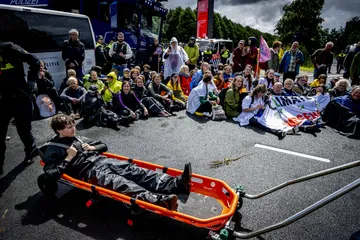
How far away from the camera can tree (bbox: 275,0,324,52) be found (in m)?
35.9

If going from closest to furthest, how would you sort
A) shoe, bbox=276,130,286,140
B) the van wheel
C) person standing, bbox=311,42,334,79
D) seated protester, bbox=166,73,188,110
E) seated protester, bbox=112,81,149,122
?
the van wheel < shoe, bbox=276,130,286,140 < seated protester, bbox=112,81,149,122 < seated protester, bbox=166,73,188,110 < person standing, bbox=311,42,334,79

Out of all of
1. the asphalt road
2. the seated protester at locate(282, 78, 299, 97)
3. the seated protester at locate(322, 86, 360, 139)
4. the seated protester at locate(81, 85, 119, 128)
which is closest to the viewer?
the asphalt road

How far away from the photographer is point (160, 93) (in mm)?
7676

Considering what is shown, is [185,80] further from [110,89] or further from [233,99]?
[110,89]

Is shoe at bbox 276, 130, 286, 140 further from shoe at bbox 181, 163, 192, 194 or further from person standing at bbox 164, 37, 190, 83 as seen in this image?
person standing at bbox 164, 37, 190, 83

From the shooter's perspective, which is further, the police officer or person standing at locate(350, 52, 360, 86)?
person standing at locate(350, 52, 360, 86)

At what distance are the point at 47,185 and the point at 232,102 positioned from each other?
17.2 ft

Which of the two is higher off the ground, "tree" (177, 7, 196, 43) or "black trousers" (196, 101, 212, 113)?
"tree" (177, 7, 196, 43)

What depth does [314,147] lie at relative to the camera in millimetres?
5051

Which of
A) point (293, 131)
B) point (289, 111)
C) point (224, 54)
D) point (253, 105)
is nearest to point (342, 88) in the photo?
point (289, 111)

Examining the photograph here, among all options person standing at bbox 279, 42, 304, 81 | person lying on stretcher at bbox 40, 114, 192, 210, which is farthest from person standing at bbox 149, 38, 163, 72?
person lying on stretcher at bbox 40, 114, 192, 210

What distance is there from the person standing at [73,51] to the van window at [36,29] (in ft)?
1.36

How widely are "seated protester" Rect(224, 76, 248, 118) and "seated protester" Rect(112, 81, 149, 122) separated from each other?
2.40 meters

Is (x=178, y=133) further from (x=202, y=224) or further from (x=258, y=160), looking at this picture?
(x=202, y=224)
